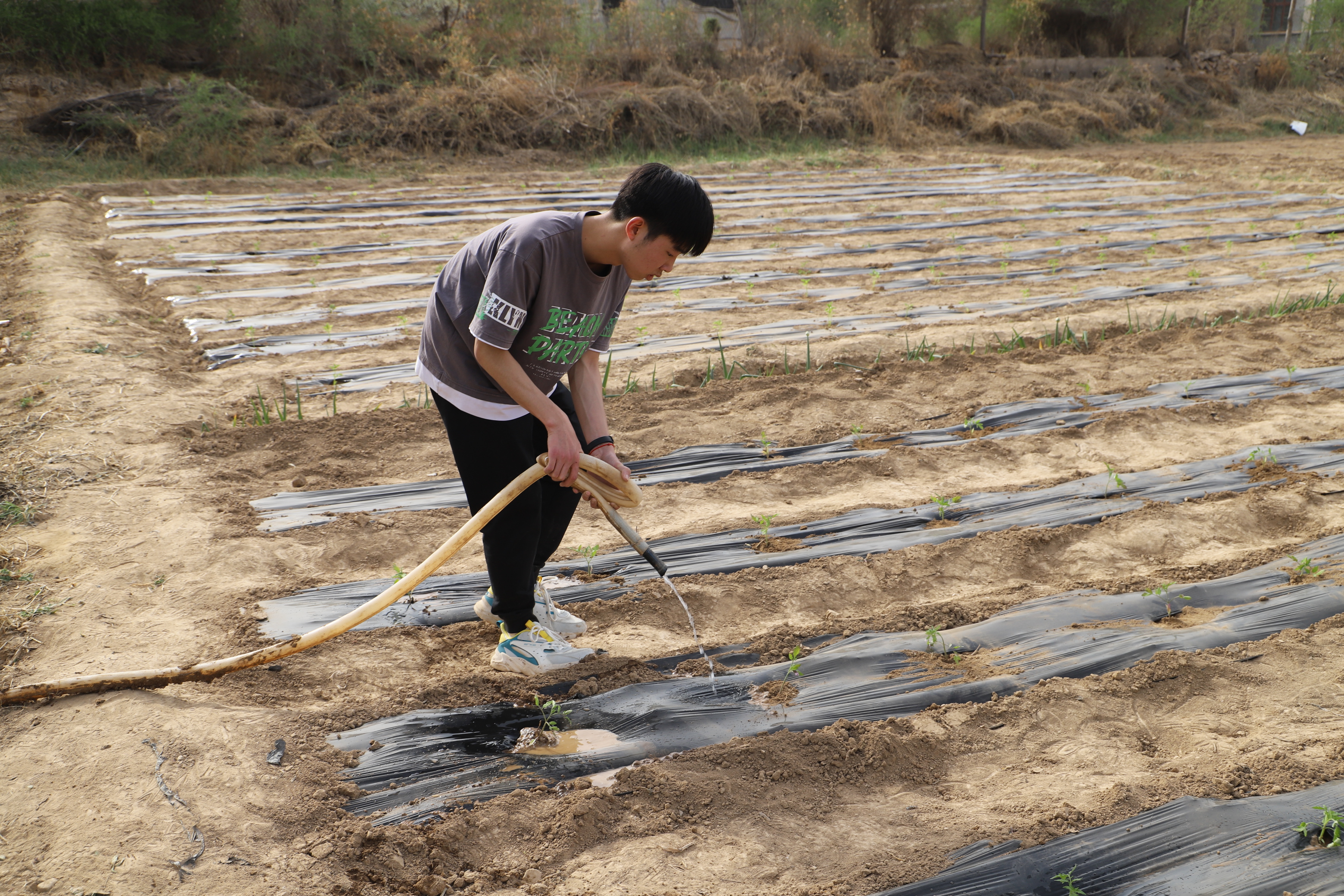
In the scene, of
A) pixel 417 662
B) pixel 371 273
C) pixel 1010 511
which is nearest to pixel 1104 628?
pixel 1010 511

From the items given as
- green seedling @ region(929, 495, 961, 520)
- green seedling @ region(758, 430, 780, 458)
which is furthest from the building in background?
green seedling @ region(929, 495, 961, 520)

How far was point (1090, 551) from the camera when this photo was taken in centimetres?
308

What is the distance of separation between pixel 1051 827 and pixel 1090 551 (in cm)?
145

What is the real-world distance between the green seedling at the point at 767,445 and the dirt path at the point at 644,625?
10cm

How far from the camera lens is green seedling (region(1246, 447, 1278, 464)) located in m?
3.58

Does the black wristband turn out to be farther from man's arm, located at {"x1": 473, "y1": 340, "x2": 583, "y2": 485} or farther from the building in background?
the building in background

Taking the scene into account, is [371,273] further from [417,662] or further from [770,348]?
[417,662]

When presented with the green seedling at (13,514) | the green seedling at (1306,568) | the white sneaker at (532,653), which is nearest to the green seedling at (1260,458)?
the green seedling at (1306,568)

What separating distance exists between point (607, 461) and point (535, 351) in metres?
0.37

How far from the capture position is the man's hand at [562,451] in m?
2.01

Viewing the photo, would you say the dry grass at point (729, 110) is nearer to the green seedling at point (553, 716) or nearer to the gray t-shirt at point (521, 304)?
the gray t-shirt at point (521, 304)

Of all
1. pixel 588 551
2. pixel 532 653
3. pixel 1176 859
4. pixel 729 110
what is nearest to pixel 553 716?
pixel 532 653

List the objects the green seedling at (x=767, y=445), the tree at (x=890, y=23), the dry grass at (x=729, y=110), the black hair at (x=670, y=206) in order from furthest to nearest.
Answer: the tree at (x=890, y=23)
the dry grass at (x=729, y=110)
the green seedling at (x=767, y=445)
the black hair at (x=670, y=206)

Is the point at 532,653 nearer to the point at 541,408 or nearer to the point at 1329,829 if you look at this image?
the point at 541,408
